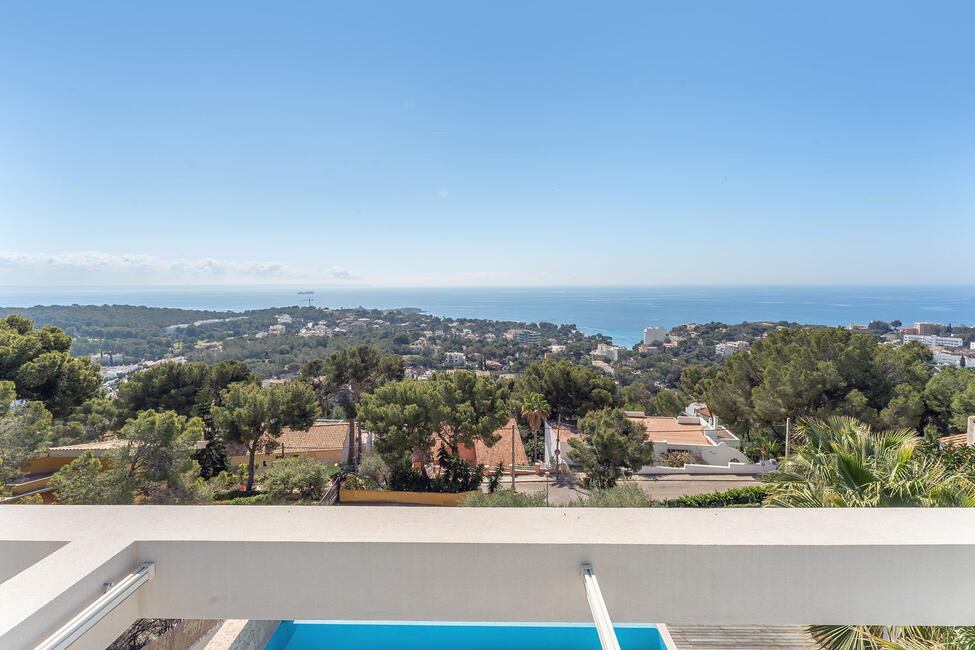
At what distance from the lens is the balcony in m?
1.39

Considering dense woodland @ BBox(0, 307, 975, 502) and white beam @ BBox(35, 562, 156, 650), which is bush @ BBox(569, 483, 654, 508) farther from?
white beam @ BBox(35, 562, 156, 650)

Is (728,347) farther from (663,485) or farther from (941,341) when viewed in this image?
(663,485)

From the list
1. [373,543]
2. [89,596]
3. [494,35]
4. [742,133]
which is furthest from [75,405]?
[742,133]

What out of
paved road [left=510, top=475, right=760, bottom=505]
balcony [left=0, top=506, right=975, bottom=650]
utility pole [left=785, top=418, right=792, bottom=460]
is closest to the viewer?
balcony [left=0, top=506, right=975, bottom=650]

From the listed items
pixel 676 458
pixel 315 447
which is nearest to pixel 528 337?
pixel 676 458

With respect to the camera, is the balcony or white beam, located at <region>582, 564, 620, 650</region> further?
the balcony

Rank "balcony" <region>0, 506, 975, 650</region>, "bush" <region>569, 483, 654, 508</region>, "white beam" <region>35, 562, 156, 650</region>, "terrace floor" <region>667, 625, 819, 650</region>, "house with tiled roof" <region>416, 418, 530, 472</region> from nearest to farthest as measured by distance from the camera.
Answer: "white beam" <region>35, 562, 156, 650</region>
"balcony" <region>0, 506, 975, 650</region>
"terrace floor" <region>667, 625, 819, 650</region>
"bush" <region>569, 483, 654, 508</region>
"house with tiled roof" <region>416, 418, 530, 472</region>

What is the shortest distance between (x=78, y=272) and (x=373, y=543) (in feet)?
102

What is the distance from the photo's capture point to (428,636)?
267 cm

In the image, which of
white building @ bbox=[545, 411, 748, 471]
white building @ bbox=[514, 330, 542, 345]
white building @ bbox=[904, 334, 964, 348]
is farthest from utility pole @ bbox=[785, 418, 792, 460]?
white building @ bbox=[514, 330, 542, 345]

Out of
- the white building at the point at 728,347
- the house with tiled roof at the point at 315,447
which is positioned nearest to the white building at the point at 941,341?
the white building at the point at 728,347

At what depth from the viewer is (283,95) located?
315 inches

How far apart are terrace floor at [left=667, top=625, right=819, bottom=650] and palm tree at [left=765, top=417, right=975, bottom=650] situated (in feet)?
0.97

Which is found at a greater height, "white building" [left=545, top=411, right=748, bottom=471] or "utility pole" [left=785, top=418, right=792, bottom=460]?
"utility pole" [left=785, top=418, right=792, bottom=460]
